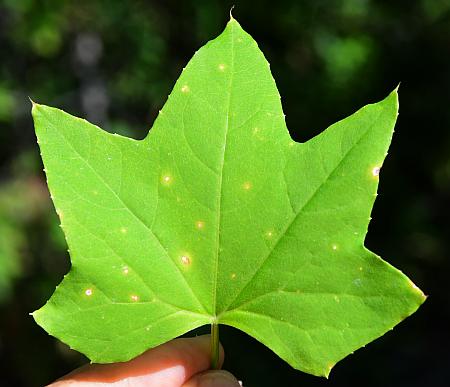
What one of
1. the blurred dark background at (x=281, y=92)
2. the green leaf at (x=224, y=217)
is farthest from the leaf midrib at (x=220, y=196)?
the blurred dark background at (x=281, y=92)

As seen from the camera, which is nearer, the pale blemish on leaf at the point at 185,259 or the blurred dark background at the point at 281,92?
the pale blemish on leaf at the point at 185,259

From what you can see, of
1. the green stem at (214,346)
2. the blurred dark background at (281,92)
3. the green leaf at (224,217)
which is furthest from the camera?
the blurred dark background at (281,92)

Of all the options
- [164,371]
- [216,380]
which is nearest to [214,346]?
[216,380]

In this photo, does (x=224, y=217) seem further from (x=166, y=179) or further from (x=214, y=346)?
(x=214, y=346)

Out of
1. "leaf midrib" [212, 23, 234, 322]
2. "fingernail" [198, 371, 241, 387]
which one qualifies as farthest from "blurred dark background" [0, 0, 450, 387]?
"leaf midrib" [212, 23, 234, 322]

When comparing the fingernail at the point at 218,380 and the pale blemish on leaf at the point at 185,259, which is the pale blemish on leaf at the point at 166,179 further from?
the fingernail at the point at 218,380

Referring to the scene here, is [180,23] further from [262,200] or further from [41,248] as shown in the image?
[262,200]

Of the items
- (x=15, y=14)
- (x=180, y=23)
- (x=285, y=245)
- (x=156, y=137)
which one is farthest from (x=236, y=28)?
(x=15, y=14)
